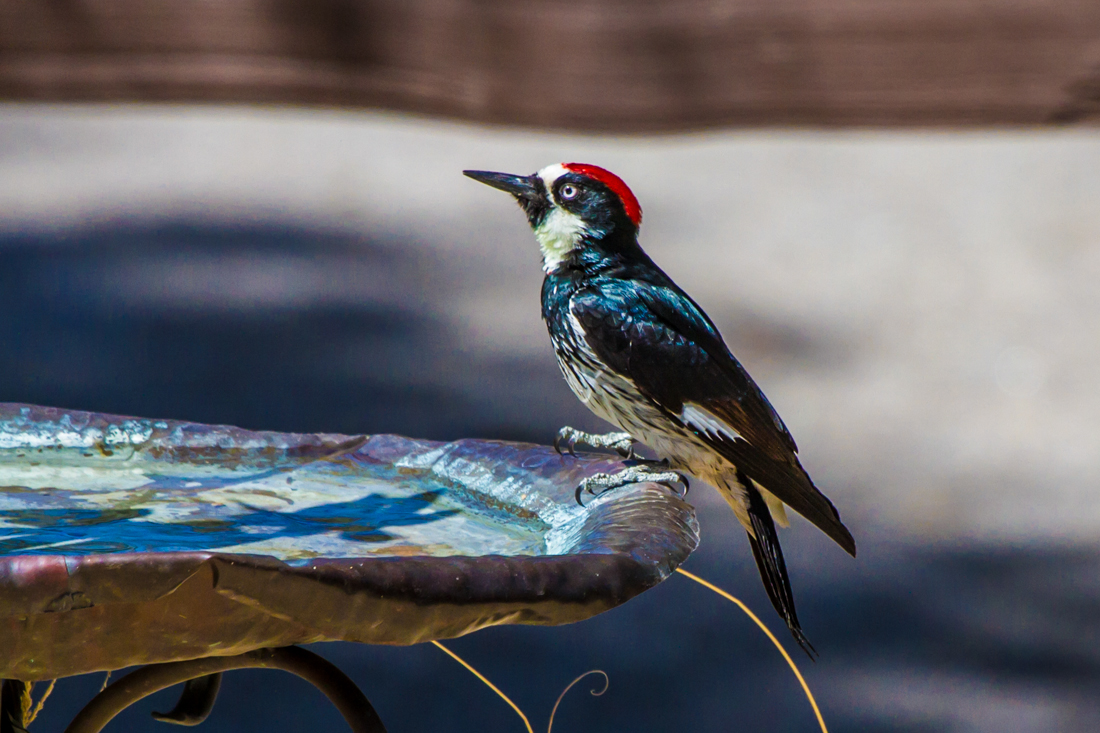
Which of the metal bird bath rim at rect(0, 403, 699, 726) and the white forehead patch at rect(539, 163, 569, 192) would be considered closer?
the metal bird bath rim at rect(0, 403, 699, 726)

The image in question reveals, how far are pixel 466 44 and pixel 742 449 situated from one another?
4.40 feet

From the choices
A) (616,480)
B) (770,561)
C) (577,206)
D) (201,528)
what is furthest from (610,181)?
(201,528)

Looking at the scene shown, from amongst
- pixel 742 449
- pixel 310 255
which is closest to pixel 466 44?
pixel 310 255

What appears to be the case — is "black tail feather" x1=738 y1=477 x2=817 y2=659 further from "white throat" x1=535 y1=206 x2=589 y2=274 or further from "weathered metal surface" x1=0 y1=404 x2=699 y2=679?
"white throat" x1=535 y1=206 x2=589 y2=274

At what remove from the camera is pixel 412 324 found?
2.51 metres

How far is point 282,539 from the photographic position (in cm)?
97

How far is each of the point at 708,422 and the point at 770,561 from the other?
0.17 meters

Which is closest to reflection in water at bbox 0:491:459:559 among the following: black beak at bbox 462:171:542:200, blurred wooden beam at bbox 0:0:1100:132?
black beak at bbox 462:171:542:200

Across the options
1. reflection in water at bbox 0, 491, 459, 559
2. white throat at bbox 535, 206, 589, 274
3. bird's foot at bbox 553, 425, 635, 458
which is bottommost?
reflection in water at bbox 0, 491, 459, 559

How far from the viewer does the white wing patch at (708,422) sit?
3.76 ft

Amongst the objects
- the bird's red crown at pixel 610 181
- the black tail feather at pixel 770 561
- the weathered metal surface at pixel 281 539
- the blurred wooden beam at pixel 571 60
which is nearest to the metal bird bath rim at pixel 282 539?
the weathered metal surface at pixel 281 539

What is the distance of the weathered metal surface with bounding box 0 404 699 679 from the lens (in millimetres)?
681

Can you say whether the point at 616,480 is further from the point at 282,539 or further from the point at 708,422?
the point at 282,539

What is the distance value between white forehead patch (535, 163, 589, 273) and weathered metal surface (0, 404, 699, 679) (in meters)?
0.22
